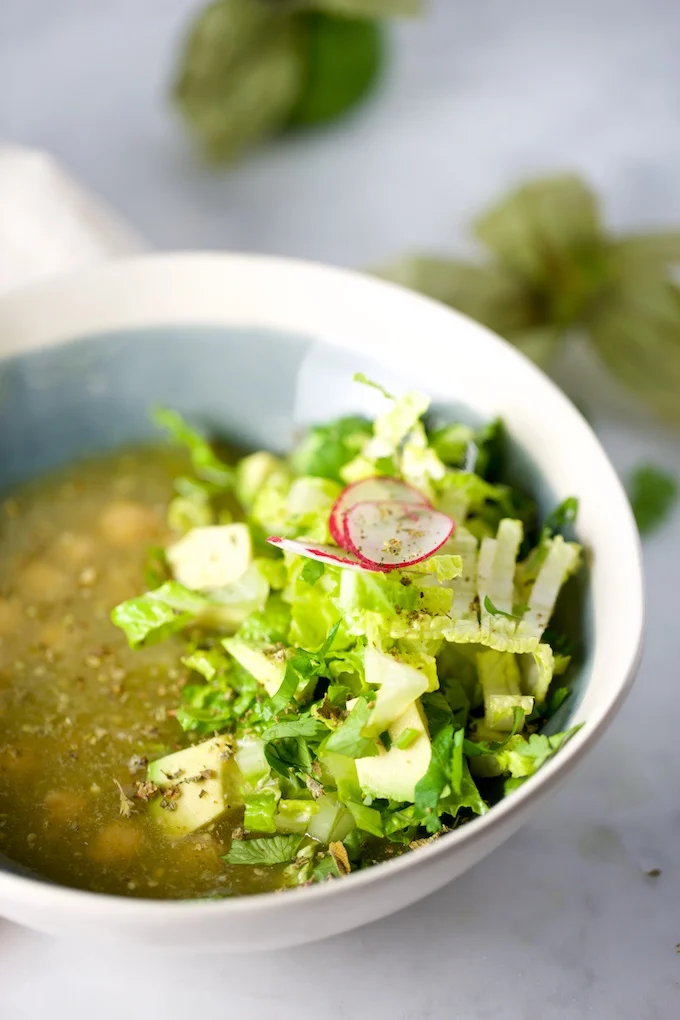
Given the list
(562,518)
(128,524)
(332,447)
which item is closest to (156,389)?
(128,524)

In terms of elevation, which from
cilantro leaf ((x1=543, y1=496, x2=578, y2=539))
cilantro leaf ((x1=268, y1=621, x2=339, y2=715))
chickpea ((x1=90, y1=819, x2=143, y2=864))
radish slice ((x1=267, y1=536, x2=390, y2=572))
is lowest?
chickpea ((x1=90, y1=819, x2=143, y2=864))

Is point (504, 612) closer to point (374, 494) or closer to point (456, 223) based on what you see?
point (374, 494)

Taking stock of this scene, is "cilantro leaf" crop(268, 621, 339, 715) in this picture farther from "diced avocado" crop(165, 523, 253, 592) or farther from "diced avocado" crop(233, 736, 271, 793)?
"diced avocado" crop(165, 523, 253, 592)

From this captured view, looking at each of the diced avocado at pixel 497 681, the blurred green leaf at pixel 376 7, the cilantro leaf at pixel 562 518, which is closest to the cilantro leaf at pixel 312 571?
the diced avocado at pixel 497 681

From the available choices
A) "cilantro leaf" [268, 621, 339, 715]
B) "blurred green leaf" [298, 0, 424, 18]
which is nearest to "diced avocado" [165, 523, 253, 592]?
"cilantro leaf" [268, 621, 339, 715]

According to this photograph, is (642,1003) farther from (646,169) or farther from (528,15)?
(528,15)

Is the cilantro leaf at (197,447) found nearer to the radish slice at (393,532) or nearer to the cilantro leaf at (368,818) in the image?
the radish slice at (393,532)

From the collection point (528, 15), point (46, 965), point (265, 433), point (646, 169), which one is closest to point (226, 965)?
point (46, 965)
